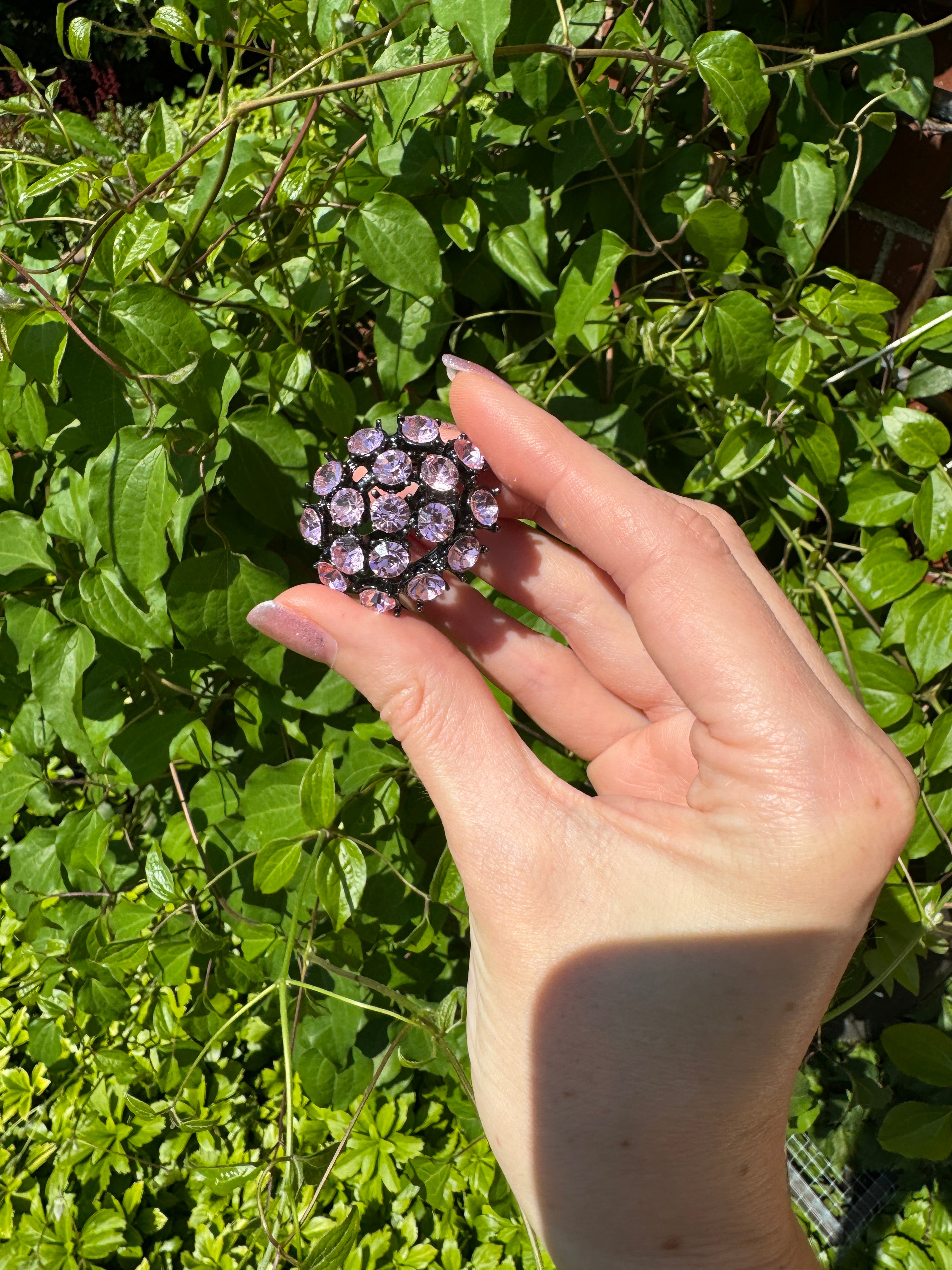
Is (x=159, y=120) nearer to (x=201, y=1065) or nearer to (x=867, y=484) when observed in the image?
(x=867, y=484)

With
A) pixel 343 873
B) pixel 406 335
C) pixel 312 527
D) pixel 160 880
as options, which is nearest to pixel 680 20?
pixel 406 335

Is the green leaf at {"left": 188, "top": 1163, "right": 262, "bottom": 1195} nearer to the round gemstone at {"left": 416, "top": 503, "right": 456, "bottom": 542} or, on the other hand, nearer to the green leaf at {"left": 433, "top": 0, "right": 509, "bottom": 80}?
the round gemstone at {"left": 416, "top": 503, "right": 456, "bottom": 542}

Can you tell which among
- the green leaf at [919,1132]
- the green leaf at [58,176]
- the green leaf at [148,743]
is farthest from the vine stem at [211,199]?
the green leaf at [919,1132]

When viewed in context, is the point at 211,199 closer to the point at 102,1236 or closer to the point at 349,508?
the point at 349,508

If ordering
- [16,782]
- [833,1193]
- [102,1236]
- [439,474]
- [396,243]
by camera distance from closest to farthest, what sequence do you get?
[439,474] → [396,243] → [16,782] → [102,1236] → [833,1193]

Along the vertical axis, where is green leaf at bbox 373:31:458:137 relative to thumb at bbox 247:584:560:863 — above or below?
above

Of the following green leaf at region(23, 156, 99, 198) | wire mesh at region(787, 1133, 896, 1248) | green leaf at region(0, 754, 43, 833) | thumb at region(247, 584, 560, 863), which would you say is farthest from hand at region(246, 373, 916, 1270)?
wire mesh at region(787, 1133, 896, 1248)

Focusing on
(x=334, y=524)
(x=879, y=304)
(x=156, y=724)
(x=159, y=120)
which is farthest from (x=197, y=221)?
(x=879, y=304)
